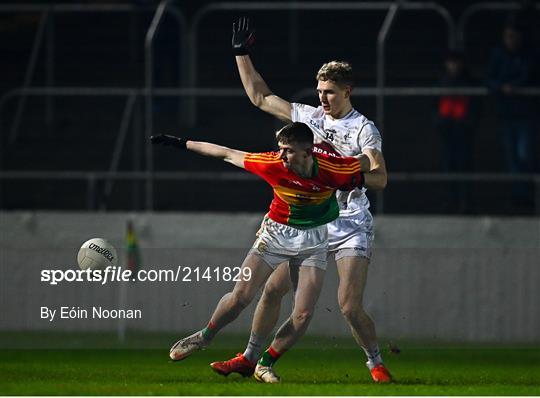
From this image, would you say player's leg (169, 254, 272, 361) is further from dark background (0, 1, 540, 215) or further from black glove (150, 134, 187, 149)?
dark background (0, 1, 540, 215)

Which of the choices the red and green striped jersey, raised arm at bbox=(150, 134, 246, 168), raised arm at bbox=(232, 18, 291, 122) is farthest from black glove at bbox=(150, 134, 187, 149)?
raised arm at bbox=(232, 18, 291, 122)

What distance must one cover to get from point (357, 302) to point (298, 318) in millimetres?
414

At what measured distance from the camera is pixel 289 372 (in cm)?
1268

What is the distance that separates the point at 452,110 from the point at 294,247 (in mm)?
6461

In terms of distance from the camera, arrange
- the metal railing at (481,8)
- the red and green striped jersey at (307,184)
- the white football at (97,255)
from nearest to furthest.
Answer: the red and green striped jersey at (307,184), the white football at (97,255), the metal railing at (481,8)

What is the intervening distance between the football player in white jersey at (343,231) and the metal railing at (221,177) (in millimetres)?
5261

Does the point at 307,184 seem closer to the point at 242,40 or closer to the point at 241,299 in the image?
the point at 241,299

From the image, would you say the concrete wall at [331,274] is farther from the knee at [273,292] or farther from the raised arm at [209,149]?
the raised arm at [209,149]

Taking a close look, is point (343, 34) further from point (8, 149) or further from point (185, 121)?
point (8, 149)

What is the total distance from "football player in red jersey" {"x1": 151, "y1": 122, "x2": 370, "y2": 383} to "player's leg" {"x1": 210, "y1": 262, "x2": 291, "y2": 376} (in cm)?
7

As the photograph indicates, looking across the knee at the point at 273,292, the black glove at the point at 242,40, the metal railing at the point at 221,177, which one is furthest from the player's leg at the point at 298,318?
the metal railing at the point at 221,177

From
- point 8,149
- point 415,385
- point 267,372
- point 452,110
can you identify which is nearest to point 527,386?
point 415,385

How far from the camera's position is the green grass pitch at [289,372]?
10891 mm

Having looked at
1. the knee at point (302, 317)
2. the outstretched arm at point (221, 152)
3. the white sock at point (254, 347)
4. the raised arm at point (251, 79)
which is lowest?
the white sock at point (254, 347)
